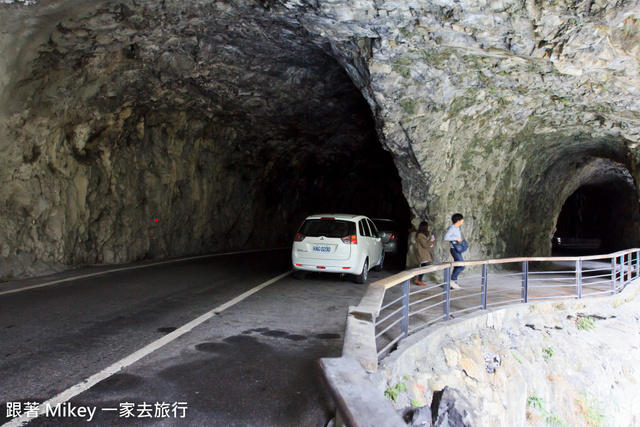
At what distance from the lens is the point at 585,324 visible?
9.75 meters

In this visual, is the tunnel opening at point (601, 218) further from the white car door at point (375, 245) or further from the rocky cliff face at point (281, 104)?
the white car door at point (375, 245)

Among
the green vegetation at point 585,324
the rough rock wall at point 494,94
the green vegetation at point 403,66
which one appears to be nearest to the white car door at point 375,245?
the rough rock wall at point 494,94

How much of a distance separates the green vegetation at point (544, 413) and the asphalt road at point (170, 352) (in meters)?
3.69

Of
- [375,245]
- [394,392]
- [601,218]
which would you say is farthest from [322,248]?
[601,218]

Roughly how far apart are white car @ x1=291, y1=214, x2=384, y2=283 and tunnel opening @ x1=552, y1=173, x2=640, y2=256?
16.9 metres

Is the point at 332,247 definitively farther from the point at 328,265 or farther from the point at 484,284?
the point at 484,284

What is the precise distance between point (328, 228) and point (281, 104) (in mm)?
7700

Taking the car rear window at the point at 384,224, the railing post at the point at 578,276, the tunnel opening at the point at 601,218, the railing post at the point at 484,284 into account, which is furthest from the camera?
the tunnel opening at the point at 601,218

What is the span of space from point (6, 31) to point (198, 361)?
7307 millimetres

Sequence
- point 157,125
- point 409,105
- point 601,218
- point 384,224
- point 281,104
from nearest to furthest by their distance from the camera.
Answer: point 409,105, point 157,125, point 281,104, point 384,224, point 601,218

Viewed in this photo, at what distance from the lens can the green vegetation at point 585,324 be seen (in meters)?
9.69

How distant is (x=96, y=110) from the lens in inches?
466

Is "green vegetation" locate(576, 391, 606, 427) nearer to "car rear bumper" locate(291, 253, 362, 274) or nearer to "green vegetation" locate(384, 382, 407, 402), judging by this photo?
"car rear bumper" locate(291, 253, 362, 274)

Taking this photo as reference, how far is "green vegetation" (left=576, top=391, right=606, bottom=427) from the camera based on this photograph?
8.46 m
